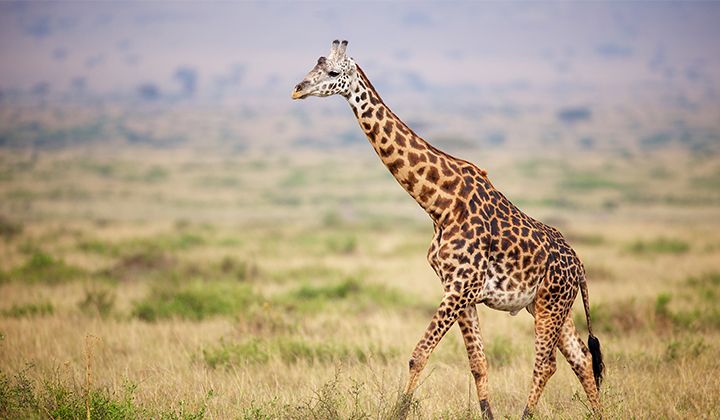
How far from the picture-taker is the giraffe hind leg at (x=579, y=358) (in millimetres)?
6906

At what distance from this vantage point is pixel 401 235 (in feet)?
84.4

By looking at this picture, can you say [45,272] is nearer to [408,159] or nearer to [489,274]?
[408,159]

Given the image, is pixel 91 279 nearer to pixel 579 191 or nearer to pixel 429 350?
pixel 429 350

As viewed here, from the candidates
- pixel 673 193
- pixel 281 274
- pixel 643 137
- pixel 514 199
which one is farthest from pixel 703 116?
pixel 281 274

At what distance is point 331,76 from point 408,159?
0.95m

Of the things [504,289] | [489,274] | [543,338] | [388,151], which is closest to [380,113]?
[388,151]

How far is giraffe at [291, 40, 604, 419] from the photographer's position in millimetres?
6395

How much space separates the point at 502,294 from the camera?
6551 mm

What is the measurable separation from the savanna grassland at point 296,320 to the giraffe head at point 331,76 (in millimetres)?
2321

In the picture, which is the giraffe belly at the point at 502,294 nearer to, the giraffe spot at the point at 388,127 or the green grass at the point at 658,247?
the giraffe spot at the point at 388,127

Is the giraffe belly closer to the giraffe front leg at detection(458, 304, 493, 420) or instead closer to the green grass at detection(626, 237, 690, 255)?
the giraffe front leg at detection(458, 304, 493, 420)

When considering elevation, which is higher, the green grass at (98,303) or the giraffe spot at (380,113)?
the giraffe spot at (380,113)

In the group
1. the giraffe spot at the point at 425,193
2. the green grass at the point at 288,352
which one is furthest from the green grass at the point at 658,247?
the giraffe spot at the point at 425,193

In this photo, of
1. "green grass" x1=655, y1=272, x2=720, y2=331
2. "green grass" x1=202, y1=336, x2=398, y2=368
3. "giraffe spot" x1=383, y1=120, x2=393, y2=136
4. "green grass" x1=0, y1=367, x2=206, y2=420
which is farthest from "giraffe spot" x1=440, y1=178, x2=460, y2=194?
"green grass" x1=655, y1=272, x2=720, y2=331
